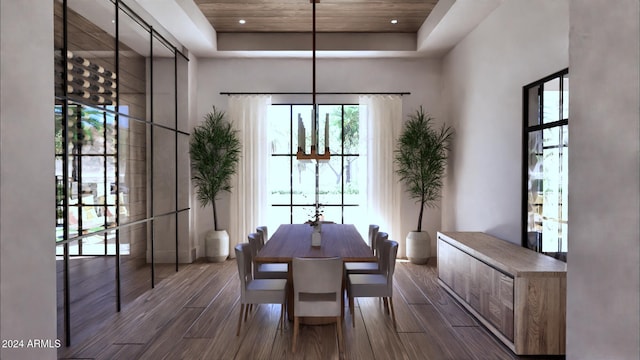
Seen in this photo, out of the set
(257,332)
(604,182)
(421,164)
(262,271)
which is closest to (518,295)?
(604,182)

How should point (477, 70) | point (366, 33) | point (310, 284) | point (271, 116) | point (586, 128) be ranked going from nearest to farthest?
point (586, 128), point (310, 284), point (477, 70), point (366, 33), point (271, 116)

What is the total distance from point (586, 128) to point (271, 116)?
5682mm

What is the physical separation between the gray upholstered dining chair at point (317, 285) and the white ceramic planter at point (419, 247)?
3.20 metres

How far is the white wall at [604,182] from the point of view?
37.4 inches

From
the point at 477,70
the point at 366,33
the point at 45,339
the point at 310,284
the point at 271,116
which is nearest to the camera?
the point at 45,339

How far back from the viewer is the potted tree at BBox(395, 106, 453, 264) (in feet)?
18.8

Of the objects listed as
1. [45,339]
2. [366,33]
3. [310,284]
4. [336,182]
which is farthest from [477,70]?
[45,339]

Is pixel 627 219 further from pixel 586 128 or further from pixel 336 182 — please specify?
pixel 336 182

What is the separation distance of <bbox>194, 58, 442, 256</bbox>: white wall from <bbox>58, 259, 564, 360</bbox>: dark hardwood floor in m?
2.31

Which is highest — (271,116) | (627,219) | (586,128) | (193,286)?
(271,116)

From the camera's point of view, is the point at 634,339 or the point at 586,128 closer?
the point at 634,339

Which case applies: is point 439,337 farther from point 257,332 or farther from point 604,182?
point 604,182

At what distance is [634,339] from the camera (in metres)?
0.94

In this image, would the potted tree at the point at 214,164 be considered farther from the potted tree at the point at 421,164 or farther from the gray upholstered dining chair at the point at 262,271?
the potted tree at the point at 421,164
